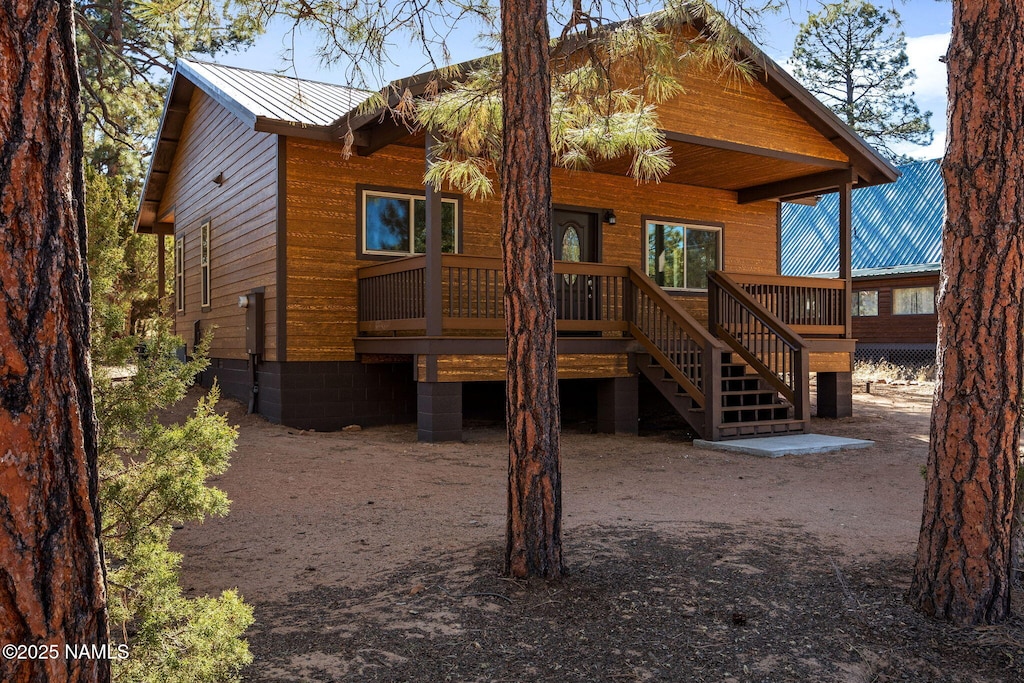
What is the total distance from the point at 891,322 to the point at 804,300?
12.8 meters

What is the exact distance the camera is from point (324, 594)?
174 inches

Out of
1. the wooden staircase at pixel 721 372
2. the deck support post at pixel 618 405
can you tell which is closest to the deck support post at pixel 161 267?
the deck support post at pixel 618 405

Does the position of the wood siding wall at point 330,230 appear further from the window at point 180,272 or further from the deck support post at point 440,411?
the window at point 180,272

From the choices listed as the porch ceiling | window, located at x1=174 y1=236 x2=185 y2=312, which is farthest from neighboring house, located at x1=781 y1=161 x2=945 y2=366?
window, located at x1=174 y1=236 x2=185 y2=312

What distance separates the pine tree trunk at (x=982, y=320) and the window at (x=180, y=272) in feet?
53.7

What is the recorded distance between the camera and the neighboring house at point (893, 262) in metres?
23.2

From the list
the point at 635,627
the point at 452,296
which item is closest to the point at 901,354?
the point at 452,296

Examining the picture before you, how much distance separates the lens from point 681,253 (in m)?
14.8

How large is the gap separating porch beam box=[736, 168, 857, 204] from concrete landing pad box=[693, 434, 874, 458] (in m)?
5.06

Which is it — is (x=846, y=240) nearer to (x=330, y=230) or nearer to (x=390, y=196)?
(x=390, y=196)

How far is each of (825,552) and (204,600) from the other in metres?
3.72

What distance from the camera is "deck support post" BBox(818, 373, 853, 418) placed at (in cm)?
1308

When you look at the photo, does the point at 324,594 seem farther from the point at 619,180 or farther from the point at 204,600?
the point at 619,180

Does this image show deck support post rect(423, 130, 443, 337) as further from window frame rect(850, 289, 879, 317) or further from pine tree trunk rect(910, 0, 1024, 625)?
window frame rect(850, 289, 879, 317)
